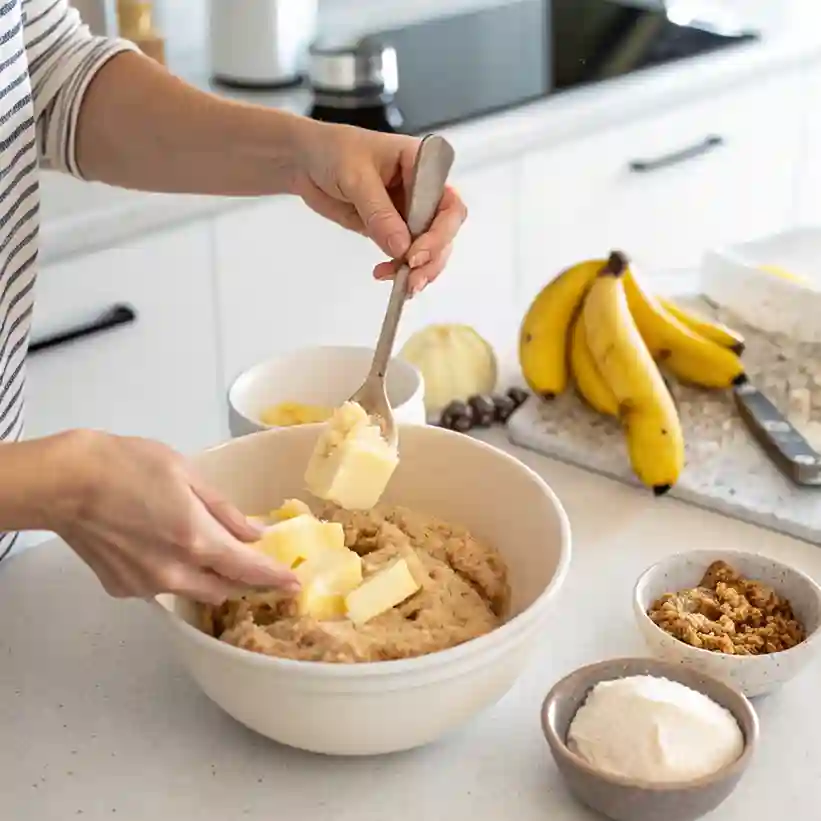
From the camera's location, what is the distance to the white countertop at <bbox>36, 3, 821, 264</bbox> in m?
1.72

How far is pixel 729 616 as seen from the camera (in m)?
0.94

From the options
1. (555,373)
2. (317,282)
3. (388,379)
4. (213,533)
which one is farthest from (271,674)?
(317,282)

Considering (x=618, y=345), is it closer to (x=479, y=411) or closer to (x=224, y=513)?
(x=479, y=411)

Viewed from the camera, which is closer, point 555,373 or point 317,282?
point 555,373

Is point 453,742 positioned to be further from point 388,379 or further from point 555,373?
point 555,373

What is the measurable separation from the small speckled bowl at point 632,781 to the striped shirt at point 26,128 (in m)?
0.51

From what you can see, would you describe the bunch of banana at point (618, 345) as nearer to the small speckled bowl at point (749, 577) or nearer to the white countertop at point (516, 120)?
the small speckled bowl at point (749, 577)

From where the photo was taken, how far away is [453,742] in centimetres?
88

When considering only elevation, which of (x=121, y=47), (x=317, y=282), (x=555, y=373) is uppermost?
(x=121, y=47)

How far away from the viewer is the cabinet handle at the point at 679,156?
2383 mm

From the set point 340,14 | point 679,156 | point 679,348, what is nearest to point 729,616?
point 679,348

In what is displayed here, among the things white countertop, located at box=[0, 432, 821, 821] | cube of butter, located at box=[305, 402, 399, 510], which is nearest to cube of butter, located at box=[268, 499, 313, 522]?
cube of butter, located at box=[305, 402, 399, 510]

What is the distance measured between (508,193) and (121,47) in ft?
3.44

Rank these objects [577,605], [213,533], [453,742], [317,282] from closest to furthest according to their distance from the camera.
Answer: [213,533], [453,742], [577,605], [317,282]
